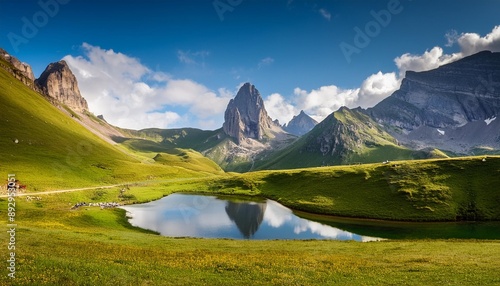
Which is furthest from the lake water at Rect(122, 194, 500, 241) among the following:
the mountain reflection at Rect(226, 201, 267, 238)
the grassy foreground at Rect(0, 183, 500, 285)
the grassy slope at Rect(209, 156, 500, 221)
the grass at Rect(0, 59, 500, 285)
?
the grassy foreground at Rect(0, 183, 500, 285)

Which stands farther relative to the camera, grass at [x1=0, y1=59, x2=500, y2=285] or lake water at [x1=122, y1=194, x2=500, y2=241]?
lake water at [x1=122, y1=194, x2=500, y2=241]

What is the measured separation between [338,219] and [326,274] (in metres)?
68.9

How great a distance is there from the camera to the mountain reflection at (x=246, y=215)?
77.3m

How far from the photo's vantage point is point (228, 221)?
85.8 meters

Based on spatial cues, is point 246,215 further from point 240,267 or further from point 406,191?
point 240,267

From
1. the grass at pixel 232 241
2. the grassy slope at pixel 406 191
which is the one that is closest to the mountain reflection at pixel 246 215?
the grassy slope at pixel 406 191

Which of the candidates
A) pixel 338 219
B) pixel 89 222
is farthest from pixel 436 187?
pixel 89 222

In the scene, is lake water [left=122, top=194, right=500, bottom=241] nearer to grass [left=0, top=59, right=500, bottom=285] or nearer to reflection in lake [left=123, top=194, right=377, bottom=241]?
reflection in lake [left=123, top=194, right=377, bottom=241]

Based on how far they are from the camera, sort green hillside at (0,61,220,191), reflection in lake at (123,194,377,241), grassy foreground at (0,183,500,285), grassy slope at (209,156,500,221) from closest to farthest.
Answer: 1. grassy foreground at (0,183,500,285)
2. reflection in lake at (123,194,377,241)
3. grassy slope at (209,156,500,221)
4. green hillside at (0,61,220,191)

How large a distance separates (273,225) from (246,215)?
→ 15.0 m

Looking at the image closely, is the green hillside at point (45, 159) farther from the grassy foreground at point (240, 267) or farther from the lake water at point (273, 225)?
the grassy foreground at point (240, 267)

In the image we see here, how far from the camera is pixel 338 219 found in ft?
303

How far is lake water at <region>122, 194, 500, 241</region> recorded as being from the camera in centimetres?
6988

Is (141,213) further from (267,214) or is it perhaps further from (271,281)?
→ (271,281)
